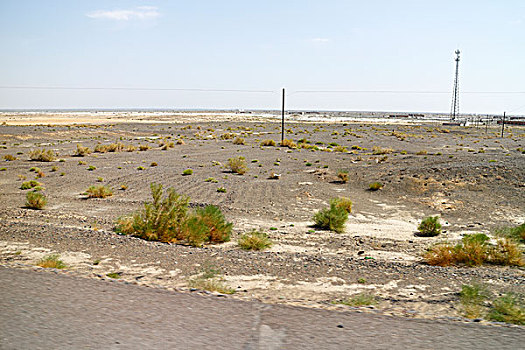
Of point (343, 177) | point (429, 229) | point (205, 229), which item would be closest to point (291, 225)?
point (205, 229)

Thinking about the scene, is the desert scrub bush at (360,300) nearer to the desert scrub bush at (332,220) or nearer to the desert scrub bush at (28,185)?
the desert scrub bush at (332,220)

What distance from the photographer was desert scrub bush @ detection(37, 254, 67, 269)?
9.60 metres

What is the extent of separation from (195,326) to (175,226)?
26.7 feet

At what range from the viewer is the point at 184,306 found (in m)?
7.15

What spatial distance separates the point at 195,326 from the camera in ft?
20.6

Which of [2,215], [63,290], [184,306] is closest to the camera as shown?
[184,306]

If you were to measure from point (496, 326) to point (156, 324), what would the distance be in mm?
5093

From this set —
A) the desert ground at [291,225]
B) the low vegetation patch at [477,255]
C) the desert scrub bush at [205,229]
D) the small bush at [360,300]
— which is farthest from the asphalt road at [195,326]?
the desert scrub bush at [205,229]

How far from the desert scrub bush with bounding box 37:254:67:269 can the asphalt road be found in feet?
6.21

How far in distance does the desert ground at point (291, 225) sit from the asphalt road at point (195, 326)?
824 mm

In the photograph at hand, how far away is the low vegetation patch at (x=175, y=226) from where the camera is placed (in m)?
13.7

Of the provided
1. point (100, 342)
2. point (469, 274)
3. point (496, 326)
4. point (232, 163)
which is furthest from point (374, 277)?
point (232, 163)

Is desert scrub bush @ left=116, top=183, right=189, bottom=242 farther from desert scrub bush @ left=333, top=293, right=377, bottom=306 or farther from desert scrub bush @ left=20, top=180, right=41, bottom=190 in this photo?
desert scrub bush @ left=20, top=180, right=41, bottom=190

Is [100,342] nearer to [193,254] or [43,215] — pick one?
[193,254]
